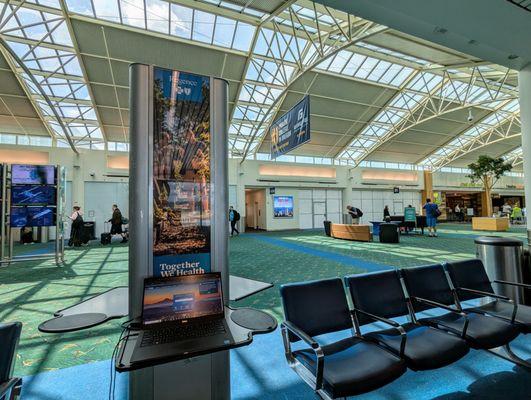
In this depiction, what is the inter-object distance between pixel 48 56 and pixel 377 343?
11.9 meters

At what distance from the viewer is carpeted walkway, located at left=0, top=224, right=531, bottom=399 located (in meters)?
2.12

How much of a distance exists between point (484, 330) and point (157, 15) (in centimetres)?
1031

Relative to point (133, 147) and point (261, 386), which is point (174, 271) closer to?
point (133, 147)

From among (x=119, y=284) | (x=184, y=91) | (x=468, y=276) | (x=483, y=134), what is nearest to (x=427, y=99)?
(x=483, y=134)

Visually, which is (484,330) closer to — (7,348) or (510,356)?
(510,356)

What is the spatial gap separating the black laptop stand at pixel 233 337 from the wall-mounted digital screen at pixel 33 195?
6.89m

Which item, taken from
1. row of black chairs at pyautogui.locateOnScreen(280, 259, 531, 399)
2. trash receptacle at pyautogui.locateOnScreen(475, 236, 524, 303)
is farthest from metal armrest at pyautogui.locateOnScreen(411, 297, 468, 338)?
trash receptacle at pyautogui.locateOnScreen(475, 236, 524, 303)

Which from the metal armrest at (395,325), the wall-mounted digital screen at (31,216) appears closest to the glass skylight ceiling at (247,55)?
the wall-mounted digital screen at (31,216)

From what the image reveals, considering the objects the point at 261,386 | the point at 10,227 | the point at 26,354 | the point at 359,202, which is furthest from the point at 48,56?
the point at 359,202

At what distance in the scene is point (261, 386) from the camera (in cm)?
201

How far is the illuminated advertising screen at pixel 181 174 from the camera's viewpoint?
1.62 meters

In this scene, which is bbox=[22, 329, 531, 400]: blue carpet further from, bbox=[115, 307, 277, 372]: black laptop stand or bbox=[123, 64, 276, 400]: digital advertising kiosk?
bbox=[115, 307, 277, 372]: black laptop stand

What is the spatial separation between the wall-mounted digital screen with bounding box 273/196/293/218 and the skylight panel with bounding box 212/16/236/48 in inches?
348

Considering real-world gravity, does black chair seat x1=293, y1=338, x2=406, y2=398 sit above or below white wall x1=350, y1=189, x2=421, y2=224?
below
